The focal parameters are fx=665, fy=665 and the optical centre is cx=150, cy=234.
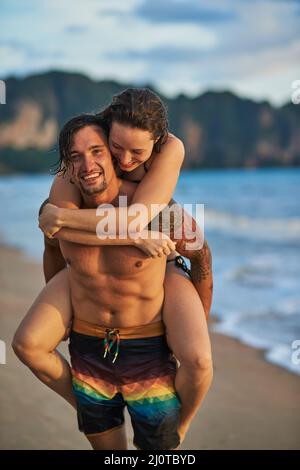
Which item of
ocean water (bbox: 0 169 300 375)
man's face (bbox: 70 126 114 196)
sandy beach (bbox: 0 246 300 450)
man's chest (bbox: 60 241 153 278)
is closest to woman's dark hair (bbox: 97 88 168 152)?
man's face (bbox: 70 126 114 196)

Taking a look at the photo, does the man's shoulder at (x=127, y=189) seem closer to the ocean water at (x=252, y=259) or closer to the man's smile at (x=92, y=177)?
the man's smile at (x=92, y=177)

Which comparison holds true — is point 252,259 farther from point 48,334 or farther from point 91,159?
point 91,159

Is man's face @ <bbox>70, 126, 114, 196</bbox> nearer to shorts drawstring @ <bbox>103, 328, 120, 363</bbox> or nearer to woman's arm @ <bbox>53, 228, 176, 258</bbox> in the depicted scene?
woman's arm @ <bbox>53, 228, 176, 258</bbox>

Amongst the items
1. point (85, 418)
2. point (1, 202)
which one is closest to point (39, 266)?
point (85, 418)

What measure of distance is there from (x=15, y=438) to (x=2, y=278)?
18.1 ft

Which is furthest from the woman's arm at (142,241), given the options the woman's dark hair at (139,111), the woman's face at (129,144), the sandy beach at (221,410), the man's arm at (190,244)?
the sandy beach at (221,410)

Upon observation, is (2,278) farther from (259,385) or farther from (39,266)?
(259,385)

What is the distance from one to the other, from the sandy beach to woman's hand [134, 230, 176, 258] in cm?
208

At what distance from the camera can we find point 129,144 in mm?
2723

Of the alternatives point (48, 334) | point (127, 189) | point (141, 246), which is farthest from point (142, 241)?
point (48, 334)

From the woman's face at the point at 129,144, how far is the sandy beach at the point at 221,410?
2312 millimetres

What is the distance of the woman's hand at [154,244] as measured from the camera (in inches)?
110

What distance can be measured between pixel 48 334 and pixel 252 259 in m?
9.12

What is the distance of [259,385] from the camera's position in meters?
5.61
